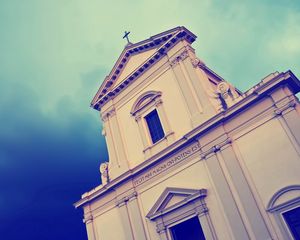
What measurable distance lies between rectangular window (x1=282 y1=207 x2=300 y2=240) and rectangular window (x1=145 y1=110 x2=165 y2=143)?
22.0 ft

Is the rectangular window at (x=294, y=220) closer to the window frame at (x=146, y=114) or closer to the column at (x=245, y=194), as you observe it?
the column at (x=245, y=194)

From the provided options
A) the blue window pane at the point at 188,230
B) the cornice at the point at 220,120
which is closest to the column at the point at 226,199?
the cornice at the point at 220,120

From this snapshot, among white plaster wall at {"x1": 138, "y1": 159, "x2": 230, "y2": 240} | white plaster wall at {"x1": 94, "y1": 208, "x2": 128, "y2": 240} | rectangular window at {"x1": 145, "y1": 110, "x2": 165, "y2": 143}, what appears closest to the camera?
white plaster wall at {"x1": 138, "y1": 159, "x2": 230, "y2": 240}

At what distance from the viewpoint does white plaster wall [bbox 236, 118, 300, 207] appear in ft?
35.2

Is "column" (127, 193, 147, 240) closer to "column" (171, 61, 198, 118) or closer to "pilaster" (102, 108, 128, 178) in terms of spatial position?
"pilaster" (102, 108, 128, 178)

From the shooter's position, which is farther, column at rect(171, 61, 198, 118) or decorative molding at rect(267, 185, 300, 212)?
column at rect(171, 61, 198, 118)

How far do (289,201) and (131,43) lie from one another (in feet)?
39.2

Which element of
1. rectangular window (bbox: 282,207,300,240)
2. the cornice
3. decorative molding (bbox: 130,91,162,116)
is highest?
decorative molding (bbox: 130,91,162,116)

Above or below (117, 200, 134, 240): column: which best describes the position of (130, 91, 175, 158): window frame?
above

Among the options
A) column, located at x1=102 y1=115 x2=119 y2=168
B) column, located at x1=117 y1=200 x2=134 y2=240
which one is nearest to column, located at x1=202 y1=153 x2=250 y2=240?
column, located at x1=117 y1=200 x2=134 y2=240

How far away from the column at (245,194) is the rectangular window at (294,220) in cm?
73

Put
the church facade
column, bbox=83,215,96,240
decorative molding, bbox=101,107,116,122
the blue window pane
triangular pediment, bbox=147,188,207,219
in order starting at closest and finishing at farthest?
the church facade
triangular pediment, bbox=147,188,207,219
the blue window pane
column, bbox=83,215,96,240
decorative molding, bbox=101,107,116,122

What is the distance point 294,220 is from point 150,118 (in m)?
8.24

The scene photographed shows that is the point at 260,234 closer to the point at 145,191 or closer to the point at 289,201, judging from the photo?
the point at 289,201
